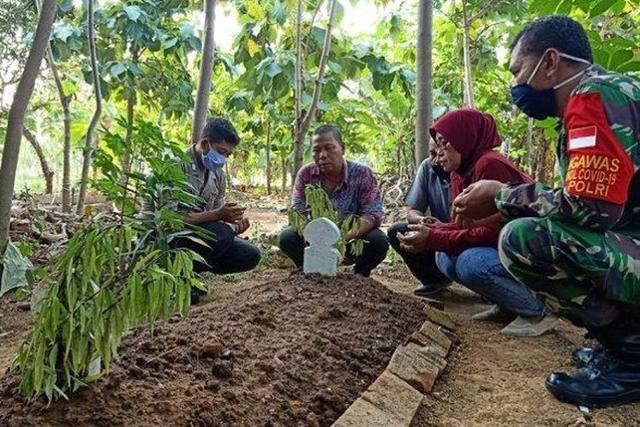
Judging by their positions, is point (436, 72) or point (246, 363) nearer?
point (246, 363)

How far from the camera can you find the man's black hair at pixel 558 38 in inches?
78.2

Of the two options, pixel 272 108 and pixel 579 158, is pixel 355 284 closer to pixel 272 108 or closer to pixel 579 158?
pixel 579 158

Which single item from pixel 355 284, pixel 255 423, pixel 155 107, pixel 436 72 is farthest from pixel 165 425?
pixel 436 72

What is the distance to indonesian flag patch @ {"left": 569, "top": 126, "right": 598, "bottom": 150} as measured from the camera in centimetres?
173

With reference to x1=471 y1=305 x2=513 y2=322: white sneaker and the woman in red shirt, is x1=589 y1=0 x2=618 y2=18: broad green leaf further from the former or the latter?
x1=471 y1=305 x2=513 y2=322: white sneaker

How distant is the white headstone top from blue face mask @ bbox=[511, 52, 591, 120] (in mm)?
1355

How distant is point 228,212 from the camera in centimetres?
336

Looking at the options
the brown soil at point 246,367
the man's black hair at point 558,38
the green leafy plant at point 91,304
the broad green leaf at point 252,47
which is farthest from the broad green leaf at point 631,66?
the broad green leaf at point 252,47

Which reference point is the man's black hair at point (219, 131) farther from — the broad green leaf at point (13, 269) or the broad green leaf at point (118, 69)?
the broad green leaf at point (118, 69)

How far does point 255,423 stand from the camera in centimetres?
150

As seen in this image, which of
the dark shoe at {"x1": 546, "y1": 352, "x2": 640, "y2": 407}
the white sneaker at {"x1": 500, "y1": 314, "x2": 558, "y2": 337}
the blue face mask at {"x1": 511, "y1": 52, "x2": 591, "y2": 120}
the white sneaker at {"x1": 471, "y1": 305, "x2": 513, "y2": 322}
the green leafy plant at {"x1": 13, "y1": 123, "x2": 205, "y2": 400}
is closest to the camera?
the green leafy plant at {"x1": 13, "y1": 123, "x2": 205, "y2": 400}

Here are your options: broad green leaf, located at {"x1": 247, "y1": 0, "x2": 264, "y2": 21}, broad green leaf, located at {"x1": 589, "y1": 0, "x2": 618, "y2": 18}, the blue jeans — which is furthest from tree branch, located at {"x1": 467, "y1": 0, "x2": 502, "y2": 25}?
the blue jeans

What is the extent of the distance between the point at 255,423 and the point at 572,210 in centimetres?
119

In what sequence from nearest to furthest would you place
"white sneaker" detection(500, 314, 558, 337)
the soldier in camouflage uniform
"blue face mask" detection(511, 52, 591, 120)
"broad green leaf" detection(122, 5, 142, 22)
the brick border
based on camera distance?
the brick border → the soldier in camouflage uniform → "blue face mask" detection(511, 52, 591, 120) → "white sneaker" detection(500, 314, 558, 337) → "broad green leaf" detection(122, 5, 142, 22)
